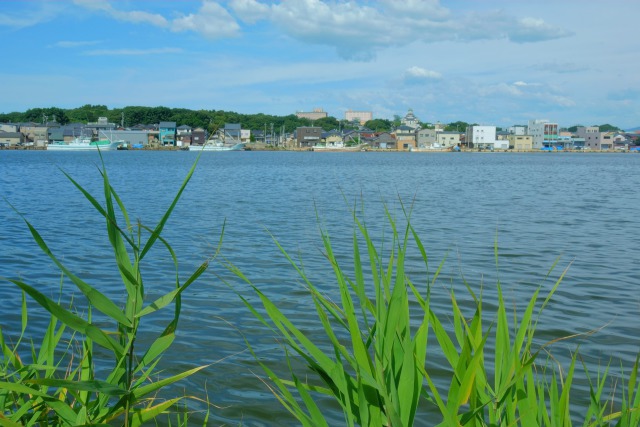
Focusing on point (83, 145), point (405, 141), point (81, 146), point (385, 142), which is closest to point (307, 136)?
point (385, 142)

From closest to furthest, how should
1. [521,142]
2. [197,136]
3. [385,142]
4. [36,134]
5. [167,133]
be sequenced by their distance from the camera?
[36,134], [197,136], [167,133], [521,142], [385,142]

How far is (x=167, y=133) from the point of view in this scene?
466 feet

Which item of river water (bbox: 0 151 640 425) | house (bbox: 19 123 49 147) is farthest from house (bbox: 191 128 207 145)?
river water (bbox: 0 151 640 425)

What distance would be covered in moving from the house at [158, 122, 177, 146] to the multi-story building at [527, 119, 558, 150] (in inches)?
3197

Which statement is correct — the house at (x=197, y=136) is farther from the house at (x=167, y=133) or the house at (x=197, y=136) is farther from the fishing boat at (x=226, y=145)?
the house at (x=167, y=133)

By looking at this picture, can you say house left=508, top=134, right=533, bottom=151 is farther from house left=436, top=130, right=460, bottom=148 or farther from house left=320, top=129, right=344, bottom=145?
house left=320, top=129, right=344, bottom=145

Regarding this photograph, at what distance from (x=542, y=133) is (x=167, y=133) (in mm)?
84794

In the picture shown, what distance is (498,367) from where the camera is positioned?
2107mm

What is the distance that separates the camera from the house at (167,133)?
141750 millimetres

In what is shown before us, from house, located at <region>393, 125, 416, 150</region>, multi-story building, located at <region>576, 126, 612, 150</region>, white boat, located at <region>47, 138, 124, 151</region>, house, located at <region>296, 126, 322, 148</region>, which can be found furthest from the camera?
multi-story building, located at <region>576, 126, 612, 150</region>

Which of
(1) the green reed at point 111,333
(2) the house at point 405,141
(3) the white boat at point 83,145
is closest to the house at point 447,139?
(2) the house at point 405,141

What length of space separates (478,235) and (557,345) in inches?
297

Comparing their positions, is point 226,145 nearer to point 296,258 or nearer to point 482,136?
point 482,136

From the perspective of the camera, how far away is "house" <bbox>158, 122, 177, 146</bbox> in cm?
14175
